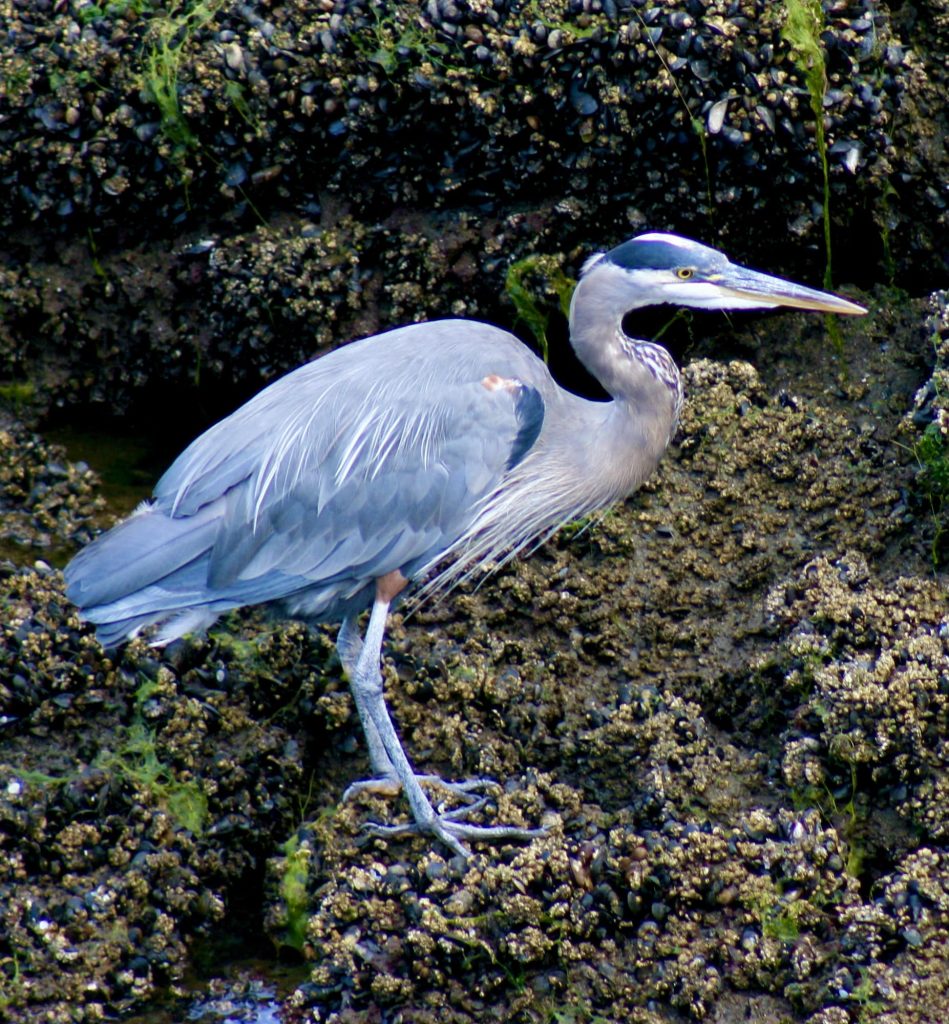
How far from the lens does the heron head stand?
4180mm

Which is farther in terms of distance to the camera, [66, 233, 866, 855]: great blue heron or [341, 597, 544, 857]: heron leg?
[66, 233, 866, 855]: great blue heron

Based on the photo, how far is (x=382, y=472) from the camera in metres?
4.21

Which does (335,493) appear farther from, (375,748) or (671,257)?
(671,257)

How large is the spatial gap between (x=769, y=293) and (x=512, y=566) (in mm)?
1269

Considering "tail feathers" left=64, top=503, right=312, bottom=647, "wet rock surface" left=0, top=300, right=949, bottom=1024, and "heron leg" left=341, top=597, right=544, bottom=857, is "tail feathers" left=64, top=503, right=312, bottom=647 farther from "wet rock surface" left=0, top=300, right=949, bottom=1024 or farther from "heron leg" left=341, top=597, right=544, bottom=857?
"wet rock surface" left=0, top=300, right=949, bottom=1024

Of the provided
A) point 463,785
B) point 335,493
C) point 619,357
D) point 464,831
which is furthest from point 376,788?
point 619,357

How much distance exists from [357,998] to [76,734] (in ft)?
4.57

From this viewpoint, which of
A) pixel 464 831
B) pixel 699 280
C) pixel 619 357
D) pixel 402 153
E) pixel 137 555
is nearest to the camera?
pixel 464 831

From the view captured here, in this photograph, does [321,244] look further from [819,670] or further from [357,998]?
[357,998]

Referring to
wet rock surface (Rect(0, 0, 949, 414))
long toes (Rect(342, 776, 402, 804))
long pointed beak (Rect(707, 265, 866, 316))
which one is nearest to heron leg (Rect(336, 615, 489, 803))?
long toes (Rect(342, 776, 402, 804))

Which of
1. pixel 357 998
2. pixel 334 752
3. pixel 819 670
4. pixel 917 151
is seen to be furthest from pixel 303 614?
pixel 917 151

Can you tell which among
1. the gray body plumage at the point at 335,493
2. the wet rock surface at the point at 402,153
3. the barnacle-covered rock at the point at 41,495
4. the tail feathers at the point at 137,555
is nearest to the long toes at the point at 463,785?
the gray body plumage at the point at 335,493

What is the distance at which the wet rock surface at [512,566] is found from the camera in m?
3.52

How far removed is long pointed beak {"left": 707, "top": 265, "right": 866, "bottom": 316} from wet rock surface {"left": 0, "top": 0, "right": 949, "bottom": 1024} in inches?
23.4
